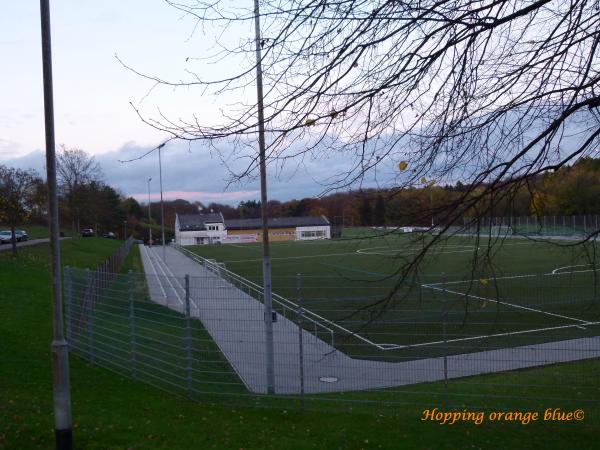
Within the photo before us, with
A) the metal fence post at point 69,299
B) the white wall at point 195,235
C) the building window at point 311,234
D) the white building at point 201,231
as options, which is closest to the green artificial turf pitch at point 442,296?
the metal fence post at point 69,299

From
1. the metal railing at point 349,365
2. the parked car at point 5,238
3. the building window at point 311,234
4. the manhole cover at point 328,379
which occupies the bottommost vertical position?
the manhole cover at point 328,379

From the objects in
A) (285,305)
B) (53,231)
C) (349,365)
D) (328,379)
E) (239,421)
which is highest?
(53,231)

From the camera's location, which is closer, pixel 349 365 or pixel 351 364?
pixel 349 365

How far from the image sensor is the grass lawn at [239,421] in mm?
6828

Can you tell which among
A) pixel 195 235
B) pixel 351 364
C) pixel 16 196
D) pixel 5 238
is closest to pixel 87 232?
pixel 195 235

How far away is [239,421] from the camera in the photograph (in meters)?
7.83

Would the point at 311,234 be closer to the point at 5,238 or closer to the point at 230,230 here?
the point at 230,230

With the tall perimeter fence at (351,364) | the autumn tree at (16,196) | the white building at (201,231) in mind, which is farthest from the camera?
the white building at (201,231)

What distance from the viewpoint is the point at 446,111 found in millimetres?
Result: 5238

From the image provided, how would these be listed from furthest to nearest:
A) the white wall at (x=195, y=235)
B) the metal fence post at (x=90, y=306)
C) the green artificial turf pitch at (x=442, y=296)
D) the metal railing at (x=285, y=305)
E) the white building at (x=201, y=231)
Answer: the white building at (x=201, y=231) < the white wall at (x=195, y=235) < the metal fence post at (x=90, y=306) < the metal railing at (x=285, y=305) < the green artificial turf pitch at (x=442, y=296)

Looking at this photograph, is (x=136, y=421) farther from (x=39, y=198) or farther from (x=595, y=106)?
(x=39, y=198)

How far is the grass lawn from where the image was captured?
6828 millimetres

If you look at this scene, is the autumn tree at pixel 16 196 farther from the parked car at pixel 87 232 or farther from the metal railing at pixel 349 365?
the parked car at pixel 87 232

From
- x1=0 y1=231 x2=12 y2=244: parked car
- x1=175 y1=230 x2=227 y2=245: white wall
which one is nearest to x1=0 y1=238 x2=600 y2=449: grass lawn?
x1=0 y1=231 x2=12 y2=244: parked car
